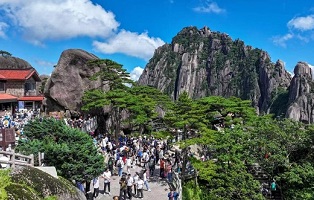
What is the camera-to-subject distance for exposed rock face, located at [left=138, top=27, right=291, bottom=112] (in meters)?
141

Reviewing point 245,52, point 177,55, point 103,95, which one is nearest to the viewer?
point 103,95

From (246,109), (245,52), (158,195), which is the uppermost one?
(245,52)

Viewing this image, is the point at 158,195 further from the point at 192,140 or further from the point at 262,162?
the point at 262,162

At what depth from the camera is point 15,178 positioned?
967 centimetres

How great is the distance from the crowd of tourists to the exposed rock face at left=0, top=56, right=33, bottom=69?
36.2 m

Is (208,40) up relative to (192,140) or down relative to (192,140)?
up

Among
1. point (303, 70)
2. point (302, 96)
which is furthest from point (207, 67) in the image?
point (302, 96)

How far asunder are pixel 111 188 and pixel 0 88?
86.5ft

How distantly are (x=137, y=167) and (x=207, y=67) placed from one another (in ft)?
461

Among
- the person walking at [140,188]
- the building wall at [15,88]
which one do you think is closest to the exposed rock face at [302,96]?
the building wall at [15,88]

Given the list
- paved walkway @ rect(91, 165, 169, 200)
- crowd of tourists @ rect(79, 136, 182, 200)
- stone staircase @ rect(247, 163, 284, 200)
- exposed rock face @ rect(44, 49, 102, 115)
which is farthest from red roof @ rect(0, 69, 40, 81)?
stone staircase @ rect(247, 163, 284, 200)

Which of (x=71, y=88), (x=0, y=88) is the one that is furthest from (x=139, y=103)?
(x=0, y=88)

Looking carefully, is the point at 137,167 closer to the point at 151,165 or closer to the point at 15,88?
the point at 151,165

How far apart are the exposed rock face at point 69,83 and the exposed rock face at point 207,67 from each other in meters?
105
